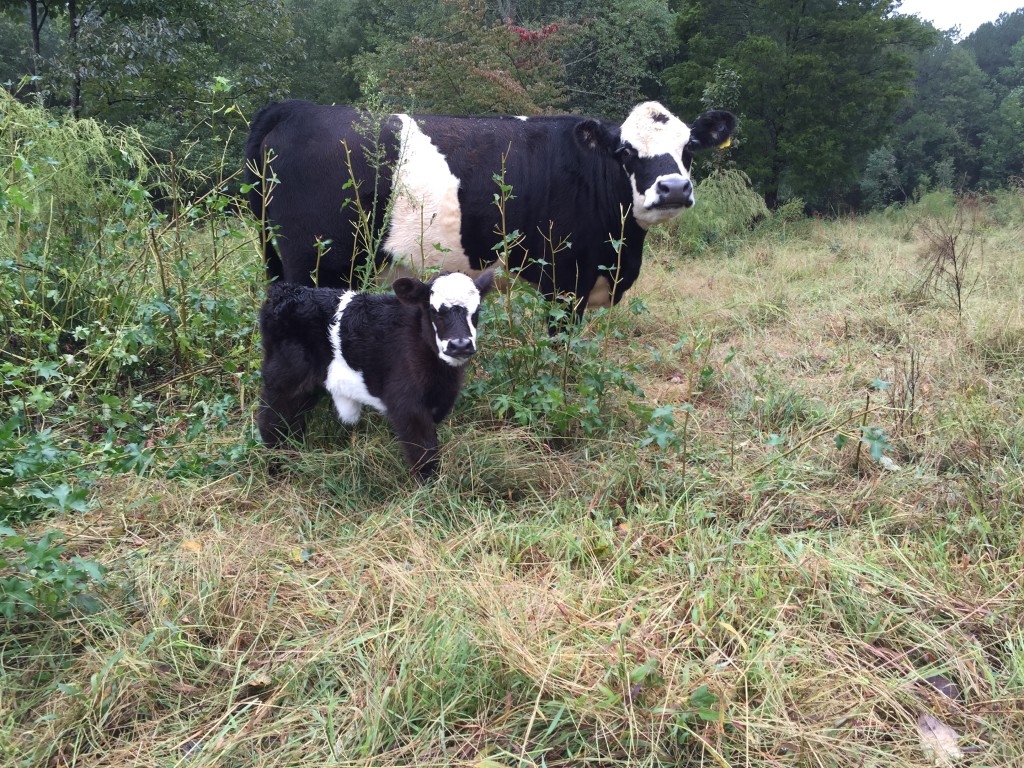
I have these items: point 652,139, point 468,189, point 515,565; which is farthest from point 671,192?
point 515,565

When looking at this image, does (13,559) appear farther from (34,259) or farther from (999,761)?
(999,761)

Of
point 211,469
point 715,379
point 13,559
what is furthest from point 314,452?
point 715,379

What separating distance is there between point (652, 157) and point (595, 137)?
0.45 m

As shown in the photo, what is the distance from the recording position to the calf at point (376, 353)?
3.12 m

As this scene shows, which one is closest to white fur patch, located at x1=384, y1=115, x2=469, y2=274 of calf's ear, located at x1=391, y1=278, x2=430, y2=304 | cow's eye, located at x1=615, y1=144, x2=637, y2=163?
cow's eye, located at x1=615, y1=144, x2=637, y2=163

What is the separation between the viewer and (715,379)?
15.3 ft

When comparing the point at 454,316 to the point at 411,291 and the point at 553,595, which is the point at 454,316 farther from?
the point at 553,595

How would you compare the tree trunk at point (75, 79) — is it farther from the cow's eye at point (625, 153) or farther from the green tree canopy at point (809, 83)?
the green tree canopy at point (809, 83)

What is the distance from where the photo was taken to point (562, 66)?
604 inches

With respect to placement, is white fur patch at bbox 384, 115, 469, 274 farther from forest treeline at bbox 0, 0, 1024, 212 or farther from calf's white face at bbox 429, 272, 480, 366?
forest treeline at bbox 0, 0, 1024, 212

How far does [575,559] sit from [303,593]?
1.02 metres

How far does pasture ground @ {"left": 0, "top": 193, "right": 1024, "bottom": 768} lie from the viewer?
189 cm

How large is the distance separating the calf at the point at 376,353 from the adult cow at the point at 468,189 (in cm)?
103

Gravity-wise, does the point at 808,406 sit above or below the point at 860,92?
below
